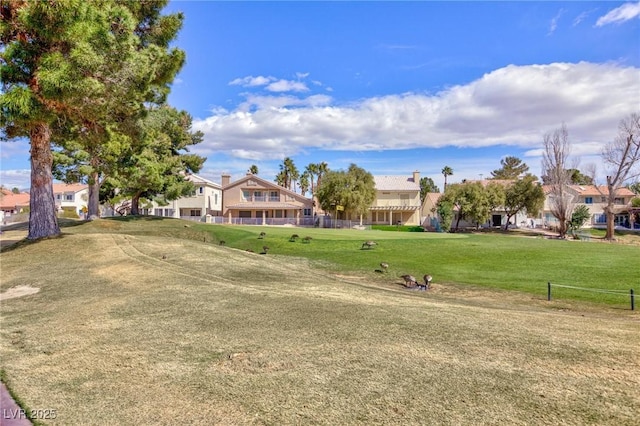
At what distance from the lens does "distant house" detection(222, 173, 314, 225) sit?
62125 mm

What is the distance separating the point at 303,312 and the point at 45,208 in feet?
52.8

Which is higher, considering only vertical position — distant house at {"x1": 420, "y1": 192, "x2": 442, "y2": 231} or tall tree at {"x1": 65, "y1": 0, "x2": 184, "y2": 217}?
tall tree at {"x1": 65, "y1": 0, "x2": 184, "y2": 217}

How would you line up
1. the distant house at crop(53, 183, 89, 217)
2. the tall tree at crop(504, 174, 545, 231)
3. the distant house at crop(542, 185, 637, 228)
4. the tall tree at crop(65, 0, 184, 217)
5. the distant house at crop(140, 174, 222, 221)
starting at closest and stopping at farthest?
1. the tall tree at crop(65, 0, 184, 217)
2. the tall tree at crop(504, 174, 545, 231)
3. the distant house at crop(140, 174, 222, 221)
4. the distant house at crop(542, 185, 637, 228)
5. the distant house at crop(53, 183, 89, 217)

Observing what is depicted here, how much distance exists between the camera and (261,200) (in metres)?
62.8

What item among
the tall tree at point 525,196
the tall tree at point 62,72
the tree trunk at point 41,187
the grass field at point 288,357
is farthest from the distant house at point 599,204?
the tree trunk at point 41,187

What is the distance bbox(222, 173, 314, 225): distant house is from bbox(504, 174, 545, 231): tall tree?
2948 cm

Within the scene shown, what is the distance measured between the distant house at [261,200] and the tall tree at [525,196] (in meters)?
29.5

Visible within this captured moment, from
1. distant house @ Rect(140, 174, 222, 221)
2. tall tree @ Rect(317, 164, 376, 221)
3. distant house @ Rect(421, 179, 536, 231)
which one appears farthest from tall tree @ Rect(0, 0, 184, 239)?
distant house @ Rect(421, 179, 536, 231)

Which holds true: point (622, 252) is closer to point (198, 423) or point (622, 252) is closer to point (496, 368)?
point (496, 368)

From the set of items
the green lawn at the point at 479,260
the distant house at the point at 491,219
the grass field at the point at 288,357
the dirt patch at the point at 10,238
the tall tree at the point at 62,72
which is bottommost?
the green lawn at the point at 479,260

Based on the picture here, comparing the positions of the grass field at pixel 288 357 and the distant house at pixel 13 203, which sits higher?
→ the distant house at pixel 13 203

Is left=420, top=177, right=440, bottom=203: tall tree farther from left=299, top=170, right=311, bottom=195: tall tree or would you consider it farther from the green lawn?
the green lawn

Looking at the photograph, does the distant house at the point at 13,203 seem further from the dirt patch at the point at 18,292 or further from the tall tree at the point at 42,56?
the dirt patch at the point at 18,292

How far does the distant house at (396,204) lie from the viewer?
67.1m
